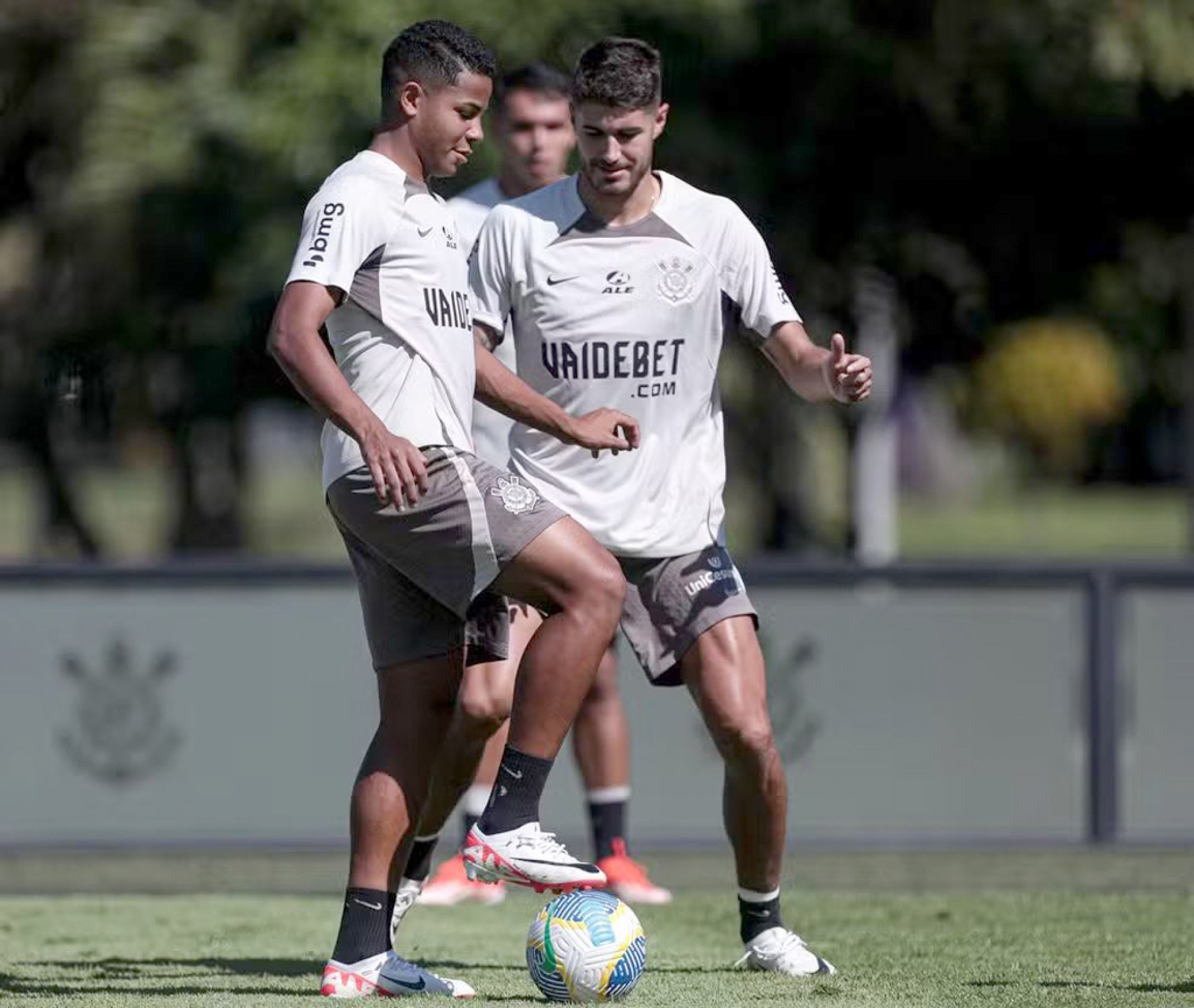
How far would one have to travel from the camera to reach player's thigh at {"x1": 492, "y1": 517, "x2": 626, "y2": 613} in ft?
18.0

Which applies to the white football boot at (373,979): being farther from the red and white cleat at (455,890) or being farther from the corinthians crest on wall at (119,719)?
the corinthians crest on wall at (119,719)

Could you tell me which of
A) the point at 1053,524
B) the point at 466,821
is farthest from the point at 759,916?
the point at 1053,524

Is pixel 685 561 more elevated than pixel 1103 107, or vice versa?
pixel 1103 107

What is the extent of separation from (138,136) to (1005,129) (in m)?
5.58

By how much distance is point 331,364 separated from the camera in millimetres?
5312

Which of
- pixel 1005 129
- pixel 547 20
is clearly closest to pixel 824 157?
pixel 1005 129

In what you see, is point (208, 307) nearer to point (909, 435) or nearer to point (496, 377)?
point (496, 377)

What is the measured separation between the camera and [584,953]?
5.55 metres

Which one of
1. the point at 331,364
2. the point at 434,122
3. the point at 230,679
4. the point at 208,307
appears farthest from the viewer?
the point at 208,307

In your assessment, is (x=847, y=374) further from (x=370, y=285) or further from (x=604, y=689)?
(x=604, y=689)

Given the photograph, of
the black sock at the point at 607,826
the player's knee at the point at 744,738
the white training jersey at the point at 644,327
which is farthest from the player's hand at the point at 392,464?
the black sock at the point at 607,826

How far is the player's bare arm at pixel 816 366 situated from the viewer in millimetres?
5820

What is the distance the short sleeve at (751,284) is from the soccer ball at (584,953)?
1578mm

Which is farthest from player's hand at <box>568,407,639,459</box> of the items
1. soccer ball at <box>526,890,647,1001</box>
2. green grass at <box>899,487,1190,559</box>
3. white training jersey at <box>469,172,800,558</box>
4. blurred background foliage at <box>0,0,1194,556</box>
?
green grass at <box>899,487,1190,559</box>
